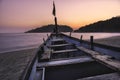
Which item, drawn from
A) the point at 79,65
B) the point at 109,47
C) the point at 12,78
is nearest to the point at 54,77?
the point at 79,65

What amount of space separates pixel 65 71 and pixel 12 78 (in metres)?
11.1

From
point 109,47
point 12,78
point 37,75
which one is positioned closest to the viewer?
point 37,75

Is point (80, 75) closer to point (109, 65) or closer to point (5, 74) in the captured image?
point (109, 65)

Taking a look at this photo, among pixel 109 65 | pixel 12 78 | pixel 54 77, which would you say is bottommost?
pixel 12 78

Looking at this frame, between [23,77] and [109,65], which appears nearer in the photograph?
[23,77]

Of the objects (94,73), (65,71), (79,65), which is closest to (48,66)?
(65,71)

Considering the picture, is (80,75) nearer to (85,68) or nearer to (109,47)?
(85,68)

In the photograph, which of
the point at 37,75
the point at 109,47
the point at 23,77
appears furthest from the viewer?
the point at 109,47

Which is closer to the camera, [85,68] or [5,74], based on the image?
[85,68]

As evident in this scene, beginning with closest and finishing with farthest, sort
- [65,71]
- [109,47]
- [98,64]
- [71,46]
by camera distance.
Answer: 1. [65,71]
2. [98,64]
3. [109,47]
4. [71,46]

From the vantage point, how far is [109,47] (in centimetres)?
625

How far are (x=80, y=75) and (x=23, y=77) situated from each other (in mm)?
1903

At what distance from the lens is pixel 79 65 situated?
184 inches

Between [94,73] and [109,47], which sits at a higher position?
[109,47]
